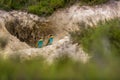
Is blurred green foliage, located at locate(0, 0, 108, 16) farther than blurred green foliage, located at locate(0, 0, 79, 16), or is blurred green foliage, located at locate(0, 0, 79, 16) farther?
blurred green foliage, located at locate(0, 0, 79, 16)

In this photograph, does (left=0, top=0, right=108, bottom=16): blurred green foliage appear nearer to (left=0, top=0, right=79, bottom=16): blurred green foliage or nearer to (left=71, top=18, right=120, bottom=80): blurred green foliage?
(left=0, top=0, right=79, bottom=16): blurred green foliage

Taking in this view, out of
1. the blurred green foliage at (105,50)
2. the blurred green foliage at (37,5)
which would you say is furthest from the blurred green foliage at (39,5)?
the blurred green foliage at (105,50)

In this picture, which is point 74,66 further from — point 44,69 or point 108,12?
point 108,12

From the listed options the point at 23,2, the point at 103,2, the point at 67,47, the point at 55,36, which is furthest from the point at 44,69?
the point at 23,2

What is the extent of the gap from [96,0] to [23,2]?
176 inches

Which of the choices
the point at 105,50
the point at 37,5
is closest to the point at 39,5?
the point at 37,5

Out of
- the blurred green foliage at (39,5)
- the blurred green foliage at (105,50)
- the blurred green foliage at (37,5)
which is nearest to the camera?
the blurred green foliage at (105,50)

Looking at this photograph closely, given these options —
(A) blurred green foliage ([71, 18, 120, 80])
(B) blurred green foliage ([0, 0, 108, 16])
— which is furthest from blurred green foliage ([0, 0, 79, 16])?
(A) blurred green foliage ([71, 18, 120, 80])

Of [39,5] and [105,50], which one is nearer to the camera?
[105,50]

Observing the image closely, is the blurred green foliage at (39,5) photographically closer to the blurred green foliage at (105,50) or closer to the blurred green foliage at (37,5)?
the blurred green foliage at (37,5)

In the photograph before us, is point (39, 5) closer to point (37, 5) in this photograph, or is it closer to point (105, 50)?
point (37, 5)

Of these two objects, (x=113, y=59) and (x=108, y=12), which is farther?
(x=108, y=12)

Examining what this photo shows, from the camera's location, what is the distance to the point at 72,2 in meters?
20.8

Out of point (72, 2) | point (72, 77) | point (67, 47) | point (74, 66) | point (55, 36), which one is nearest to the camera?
point (72, 77)
